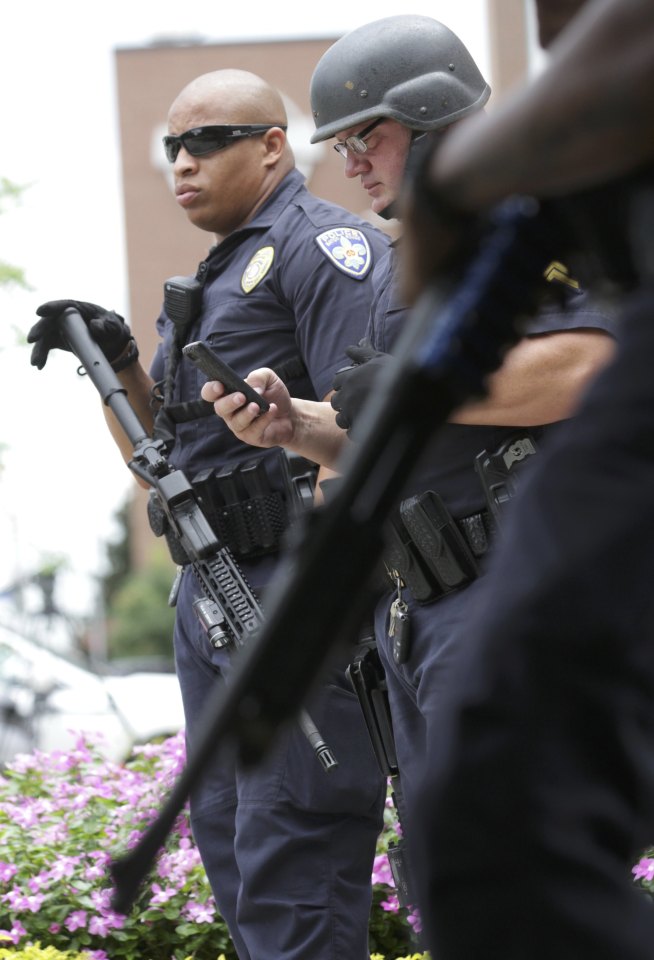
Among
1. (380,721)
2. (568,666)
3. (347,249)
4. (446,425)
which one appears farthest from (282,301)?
(568,666)

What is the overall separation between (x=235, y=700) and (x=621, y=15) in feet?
2.58

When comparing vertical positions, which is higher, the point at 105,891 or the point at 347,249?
the point at 347,249

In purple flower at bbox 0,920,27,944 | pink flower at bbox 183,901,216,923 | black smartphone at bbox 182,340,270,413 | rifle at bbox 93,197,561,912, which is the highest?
black smartphone at bbox 182,340,270,413

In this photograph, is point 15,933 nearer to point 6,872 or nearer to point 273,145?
point 6,872

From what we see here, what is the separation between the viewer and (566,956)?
138 cm

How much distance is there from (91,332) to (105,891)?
1.68 m

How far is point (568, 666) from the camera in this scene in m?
1.42

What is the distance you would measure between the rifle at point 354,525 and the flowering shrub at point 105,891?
2697 millimetres

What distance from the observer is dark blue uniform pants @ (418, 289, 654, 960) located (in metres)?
1.41

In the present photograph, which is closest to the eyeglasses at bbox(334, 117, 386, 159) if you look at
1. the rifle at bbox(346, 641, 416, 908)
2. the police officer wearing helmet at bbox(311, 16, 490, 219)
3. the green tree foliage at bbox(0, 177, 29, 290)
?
the police officer wearing helmet at bbox(311, 16, 490, 219)

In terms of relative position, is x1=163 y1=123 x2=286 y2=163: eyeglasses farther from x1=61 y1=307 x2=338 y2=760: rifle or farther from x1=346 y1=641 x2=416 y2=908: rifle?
x1=346 y1=641 x2=416 y2=908: rifle

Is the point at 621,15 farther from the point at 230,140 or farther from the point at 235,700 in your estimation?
the point at 230,140

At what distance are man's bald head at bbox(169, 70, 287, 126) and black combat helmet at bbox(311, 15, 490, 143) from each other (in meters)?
0.47

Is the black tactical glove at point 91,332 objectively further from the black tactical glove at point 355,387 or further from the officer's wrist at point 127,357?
the black tactical glove at point 355,387
